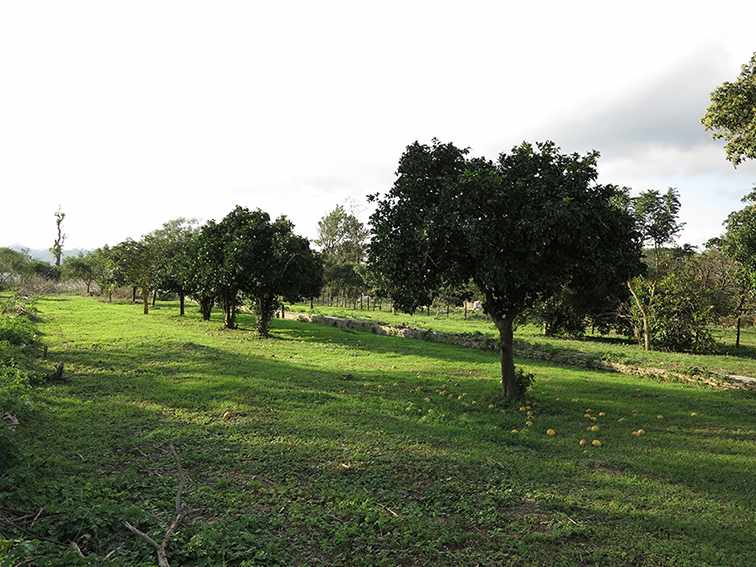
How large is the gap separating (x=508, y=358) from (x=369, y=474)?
615 cm

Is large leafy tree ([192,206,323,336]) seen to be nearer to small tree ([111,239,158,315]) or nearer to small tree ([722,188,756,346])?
small tree ([111,239,158,315])

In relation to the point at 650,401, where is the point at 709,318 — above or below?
above

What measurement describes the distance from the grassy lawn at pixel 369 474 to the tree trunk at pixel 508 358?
1.69 feet

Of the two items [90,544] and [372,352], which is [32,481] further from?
[372,352]

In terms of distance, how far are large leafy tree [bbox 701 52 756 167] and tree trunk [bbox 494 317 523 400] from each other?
9304 millimetres

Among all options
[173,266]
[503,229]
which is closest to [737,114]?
[503,229]

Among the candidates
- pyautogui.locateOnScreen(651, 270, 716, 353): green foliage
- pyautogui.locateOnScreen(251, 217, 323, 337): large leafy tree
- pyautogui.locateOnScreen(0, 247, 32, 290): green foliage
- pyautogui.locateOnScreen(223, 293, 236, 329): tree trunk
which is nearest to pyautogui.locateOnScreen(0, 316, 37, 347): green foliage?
pyautogui.locateOnScreen(251, 217, 323, 337): large leafy tree

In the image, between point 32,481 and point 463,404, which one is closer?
point 32,481

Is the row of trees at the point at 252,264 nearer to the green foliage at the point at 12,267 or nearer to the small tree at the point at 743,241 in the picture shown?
the small tree at the point at 743,241

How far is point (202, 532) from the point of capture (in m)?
5.47

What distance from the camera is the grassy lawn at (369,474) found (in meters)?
5.46

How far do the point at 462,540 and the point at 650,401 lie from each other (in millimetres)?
10745

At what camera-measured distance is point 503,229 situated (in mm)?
10750

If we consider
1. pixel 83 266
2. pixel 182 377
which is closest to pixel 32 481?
pixel 182 377
